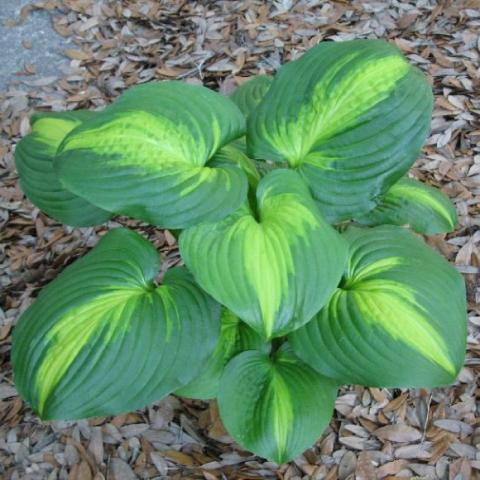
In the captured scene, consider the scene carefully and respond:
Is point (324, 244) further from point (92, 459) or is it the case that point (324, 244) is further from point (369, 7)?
point (369, 7)

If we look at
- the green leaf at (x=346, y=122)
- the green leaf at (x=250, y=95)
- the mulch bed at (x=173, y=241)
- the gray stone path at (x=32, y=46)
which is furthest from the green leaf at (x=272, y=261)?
the gray stone path at (x=32, y=46)

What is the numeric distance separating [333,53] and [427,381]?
2.27ft

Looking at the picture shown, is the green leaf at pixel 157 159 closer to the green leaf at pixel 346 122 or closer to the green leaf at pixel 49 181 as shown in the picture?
the green leaf at pixel 346 122

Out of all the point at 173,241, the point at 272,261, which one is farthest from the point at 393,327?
the point at 173,241

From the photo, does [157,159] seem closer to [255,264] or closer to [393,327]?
[255,264]

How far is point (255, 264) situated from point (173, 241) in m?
1.06

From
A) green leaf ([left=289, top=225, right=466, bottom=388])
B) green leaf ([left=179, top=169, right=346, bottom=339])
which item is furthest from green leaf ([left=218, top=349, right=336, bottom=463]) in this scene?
green leaf ([left=179, top=169, right=346, bottom=339])

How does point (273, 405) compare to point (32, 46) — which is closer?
point (273, 405)

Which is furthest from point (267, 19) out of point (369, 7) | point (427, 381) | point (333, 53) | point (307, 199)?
point (427, 381)

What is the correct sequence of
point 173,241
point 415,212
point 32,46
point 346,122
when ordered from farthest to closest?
Answer: point 32,46, point 173,241, point 415,212, point 346,122

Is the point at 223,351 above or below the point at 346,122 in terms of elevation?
below

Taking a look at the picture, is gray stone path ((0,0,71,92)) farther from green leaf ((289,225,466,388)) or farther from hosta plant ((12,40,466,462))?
green leaf ((289,225,466,388))

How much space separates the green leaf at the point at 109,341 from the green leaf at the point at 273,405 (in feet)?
0.56

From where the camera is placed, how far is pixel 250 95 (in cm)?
170
